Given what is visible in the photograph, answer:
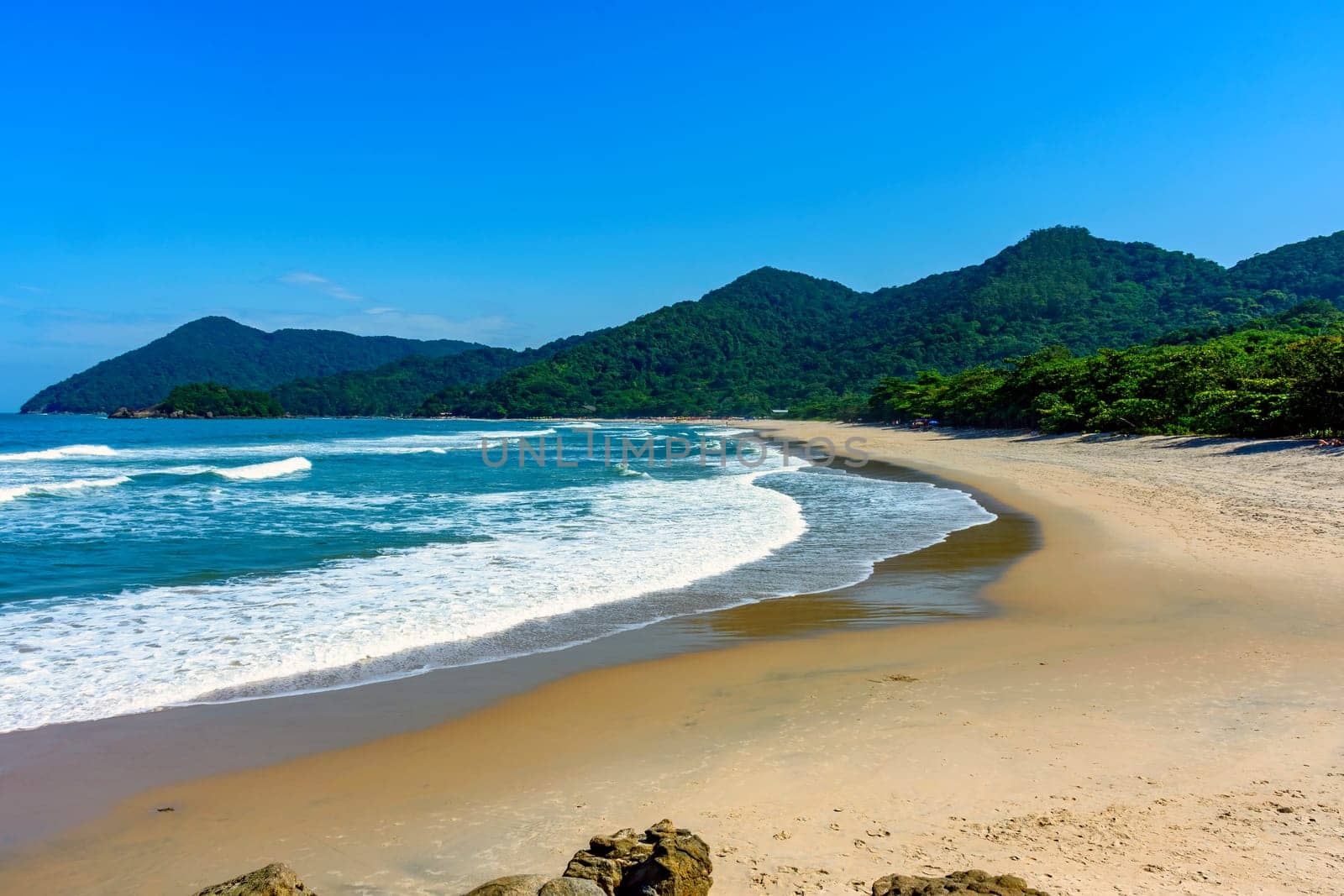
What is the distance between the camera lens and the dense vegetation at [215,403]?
142 metres

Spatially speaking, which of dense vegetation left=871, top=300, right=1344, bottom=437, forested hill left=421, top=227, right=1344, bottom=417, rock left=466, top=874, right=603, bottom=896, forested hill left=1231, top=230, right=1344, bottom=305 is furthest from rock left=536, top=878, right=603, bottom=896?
forested hill left=1231, top=230, right=1344, bottom=305

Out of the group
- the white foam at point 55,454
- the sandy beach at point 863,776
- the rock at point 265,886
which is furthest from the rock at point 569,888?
the white foam at point 55,454

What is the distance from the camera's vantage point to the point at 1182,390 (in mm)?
31062

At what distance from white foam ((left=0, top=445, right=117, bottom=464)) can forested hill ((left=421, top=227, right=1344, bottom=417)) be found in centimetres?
9071

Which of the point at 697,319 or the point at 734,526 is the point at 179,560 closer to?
the point at 734,526

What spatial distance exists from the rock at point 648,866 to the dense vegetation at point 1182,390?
2453 centimetres

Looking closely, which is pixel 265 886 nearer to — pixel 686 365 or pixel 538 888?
pixel 538 888

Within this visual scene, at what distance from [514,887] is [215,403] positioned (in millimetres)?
165761

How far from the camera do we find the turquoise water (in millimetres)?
6633

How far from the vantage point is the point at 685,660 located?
6668 mm

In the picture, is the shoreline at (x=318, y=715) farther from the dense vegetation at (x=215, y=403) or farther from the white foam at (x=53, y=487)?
the dense vegetation at (x=215, y=403)

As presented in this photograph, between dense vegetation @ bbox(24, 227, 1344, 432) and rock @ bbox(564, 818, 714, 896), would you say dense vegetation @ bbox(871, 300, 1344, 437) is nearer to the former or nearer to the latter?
dense vegetation @ bbox(24, 227, 1344, 432)

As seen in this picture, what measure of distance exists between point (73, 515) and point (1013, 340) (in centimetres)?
12289

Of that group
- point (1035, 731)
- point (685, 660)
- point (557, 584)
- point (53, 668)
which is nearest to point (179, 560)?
point (53, 668)
